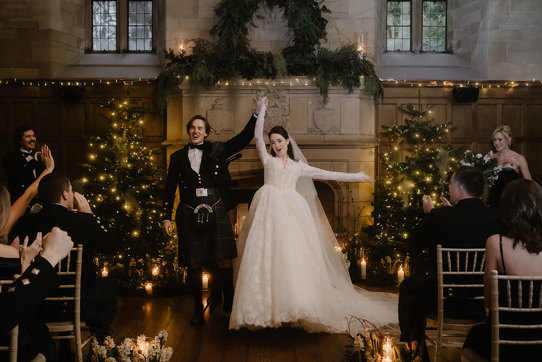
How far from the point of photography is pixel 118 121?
20.6ft

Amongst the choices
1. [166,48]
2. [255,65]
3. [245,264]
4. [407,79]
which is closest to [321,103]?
[255,65]

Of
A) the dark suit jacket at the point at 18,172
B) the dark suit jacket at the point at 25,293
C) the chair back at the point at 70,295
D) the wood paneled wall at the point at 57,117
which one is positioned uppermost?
the wood paneled wall at the point at 57,117

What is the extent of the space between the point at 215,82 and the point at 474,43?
12.9 feet

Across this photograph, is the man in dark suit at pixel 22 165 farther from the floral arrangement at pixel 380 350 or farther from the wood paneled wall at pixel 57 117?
the floral arrangement at pixel 380 350

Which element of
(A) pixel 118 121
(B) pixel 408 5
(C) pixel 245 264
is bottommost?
(C) pixel 245 264

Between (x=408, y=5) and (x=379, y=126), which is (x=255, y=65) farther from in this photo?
(x=408, y=5)

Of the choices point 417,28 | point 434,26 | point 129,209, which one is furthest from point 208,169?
point 434,26

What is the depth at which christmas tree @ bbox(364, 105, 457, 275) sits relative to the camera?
224 inches

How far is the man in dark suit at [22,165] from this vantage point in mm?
A: 5703

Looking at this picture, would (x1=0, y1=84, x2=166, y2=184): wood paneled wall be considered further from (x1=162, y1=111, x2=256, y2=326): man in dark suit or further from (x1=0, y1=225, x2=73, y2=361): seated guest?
(x1=0, y1=225, x2=73, y2=361): seated guest

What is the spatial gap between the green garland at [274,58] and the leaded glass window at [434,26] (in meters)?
1.81

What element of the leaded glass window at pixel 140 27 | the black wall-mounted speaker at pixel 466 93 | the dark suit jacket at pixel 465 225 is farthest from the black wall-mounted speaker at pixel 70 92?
the dark suit jacket at pixel 465 225

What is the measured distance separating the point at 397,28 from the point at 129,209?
16.2 ft

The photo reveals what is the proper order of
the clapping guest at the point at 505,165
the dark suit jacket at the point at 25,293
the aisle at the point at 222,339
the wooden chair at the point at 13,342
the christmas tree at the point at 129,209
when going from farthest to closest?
the clapping guest at the point at 505,165
the christmas tree at the point at 129,209
the aisle at the point at 222,339
the wooden chair at the point at 13,342
the dark suit jacket at the point at 25,293
